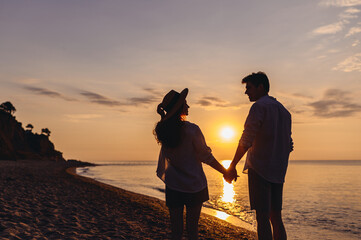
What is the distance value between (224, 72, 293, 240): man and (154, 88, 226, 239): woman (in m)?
0.53

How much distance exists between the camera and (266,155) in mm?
3439

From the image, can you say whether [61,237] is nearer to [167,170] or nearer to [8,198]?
[167,170]

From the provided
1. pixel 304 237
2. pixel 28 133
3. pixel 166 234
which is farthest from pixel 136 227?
pixel 28 133

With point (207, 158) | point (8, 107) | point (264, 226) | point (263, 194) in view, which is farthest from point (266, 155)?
point (8, 107)

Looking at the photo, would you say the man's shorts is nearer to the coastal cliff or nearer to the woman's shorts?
the woman's shorts

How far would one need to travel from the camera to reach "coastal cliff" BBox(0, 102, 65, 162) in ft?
200

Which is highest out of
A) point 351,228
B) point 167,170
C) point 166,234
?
point 167,170

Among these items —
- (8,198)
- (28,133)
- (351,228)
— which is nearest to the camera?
(8,198)

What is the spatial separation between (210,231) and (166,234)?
5.16ft

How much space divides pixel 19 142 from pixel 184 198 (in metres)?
96.3

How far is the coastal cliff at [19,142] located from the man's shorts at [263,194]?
6515cm

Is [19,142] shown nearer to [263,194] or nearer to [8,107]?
[8,107]

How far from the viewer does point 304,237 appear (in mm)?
9594

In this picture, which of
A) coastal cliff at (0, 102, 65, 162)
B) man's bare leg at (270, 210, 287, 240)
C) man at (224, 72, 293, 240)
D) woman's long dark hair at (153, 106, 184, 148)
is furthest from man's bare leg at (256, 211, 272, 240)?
coastal cliff at (0, 102, 65, 162)
